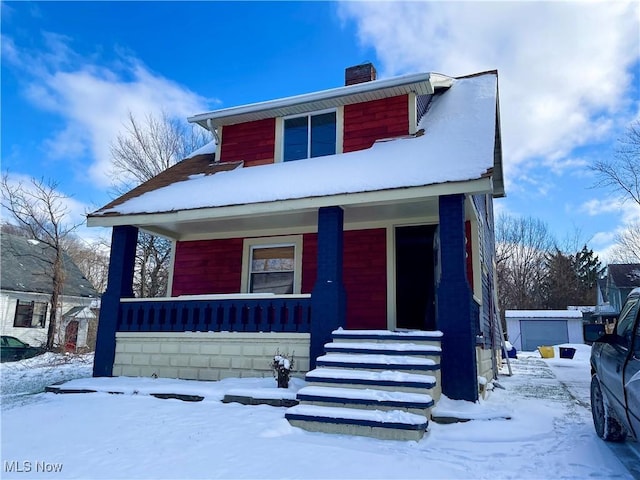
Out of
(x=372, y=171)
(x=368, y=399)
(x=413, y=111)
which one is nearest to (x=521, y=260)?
(x=413, y=111)

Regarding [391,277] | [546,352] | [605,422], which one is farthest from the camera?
[546,352]

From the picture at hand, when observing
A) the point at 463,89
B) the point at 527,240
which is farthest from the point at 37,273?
the point at 527,240

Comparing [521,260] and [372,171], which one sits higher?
[521,260]

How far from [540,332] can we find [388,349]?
27351 millimetres

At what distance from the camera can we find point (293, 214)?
8.34 metres

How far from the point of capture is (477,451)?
159 inches

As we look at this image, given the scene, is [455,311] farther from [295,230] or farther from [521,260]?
[521,260]

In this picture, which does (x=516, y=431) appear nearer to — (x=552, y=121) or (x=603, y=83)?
(x=603, y=83)

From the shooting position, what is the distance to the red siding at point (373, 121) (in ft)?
28.9

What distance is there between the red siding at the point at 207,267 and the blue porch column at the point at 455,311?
5143 mm

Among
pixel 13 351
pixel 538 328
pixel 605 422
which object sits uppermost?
pixel 538 328

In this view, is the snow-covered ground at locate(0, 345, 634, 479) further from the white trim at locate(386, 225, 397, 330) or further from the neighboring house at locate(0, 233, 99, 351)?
the neighboring house at locate(0, 233, 99, 351)

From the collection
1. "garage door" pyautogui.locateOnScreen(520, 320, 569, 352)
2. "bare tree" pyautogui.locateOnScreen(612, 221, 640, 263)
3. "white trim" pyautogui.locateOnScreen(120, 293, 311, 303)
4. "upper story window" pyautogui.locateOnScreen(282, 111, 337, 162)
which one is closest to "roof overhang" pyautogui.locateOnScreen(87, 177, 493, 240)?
"white trim" pyautogui.locateOnScreen(120, 293, 311, 303)

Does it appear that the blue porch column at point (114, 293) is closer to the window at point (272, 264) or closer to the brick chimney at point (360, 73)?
the window at point (272, 264)
